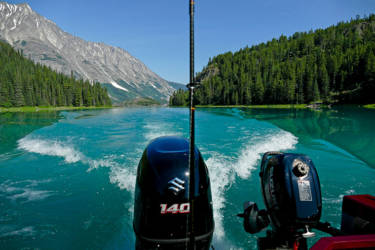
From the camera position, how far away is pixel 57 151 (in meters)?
9.42

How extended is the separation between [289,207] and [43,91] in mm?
102326

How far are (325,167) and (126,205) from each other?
6.79m

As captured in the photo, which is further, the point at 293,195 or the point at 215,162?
the point at 215,162

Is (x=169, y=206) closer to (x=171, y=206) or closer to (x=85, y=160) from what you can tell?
(x=171, y=206)

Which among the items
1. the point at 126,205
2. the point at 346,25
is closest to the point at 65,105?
the point at 126,205

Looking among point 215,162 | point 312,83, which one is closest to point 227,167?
point 215,162

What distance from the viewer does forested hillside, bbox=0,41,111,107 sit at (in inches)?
2945

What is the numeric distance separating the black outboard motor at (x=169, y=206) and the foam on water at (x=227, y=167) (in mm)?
1410

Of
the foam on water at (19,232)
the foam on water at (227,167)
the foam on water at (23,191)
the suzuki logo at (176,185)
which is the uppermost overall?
the suzuki logo at (176,185)

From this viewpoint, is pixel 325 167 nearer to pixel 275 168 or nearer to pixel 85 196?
pixel 275 168

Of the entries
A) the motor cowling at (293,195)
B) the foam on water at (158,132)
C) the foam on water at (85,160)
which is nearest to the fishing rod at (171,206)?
the motor cowling at (293,195)

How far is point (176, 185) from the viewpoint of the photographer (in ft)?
8.84

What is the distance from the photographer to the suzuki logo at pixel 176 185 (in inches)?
105

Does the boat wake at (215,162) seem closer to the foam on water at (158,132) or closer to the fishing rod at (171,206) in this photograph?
the fishing rod at (171,206)
